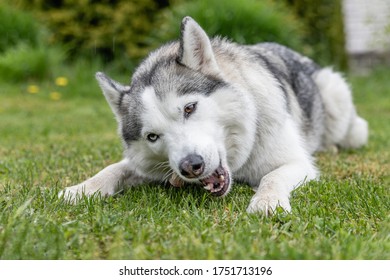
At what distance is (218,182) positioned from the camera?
3551 mm

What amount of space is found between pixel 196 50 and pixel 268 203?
1136 millimetres

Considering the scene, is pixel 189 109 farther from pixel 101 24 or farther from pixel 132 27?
pixel 101 24

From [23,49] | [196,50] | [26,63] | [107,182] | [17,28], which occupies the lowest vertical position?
[26,63]

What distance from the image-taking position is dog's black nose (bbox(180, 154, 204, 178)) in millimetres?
3203

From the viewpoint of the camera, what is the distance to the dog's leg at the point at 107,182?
12.0 feet

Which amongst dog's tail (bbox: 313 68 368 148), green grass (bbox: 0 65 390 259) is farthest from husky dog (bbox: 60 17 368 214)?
dog's tail (bbox: 313 68 368 148)

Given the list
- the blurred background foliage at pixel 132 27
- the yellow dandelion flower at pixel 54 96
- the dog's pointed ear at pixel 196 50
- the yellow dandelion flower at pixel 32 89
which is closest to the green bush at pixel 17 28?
the blurred background foliage at pixel 132 27

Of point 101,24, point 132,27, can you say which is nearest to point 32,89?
point 101,24

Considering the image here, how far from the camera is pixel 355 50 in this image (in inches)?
459

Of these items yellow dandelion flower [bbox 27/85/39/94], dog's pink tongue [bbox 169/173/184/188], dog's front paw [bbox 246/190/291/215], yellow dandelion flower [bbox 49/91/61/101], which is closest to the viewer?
dog's front paw [bbox 246/190/291/215]

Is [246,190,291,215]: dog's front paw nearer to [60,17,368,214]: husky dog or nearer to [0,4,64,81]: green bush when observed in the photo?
[60,17,368,214]: husky dog

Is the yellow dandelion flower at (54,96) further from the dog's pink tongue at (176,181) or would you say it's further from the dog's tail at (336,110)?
the dog's pink tongue at (176,181)

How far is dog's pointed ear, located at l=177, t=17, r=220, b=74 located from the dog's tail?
2275mm

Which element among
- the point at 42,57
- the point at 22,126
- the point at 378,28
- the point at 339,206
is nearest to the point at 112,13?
the point at 42,57
